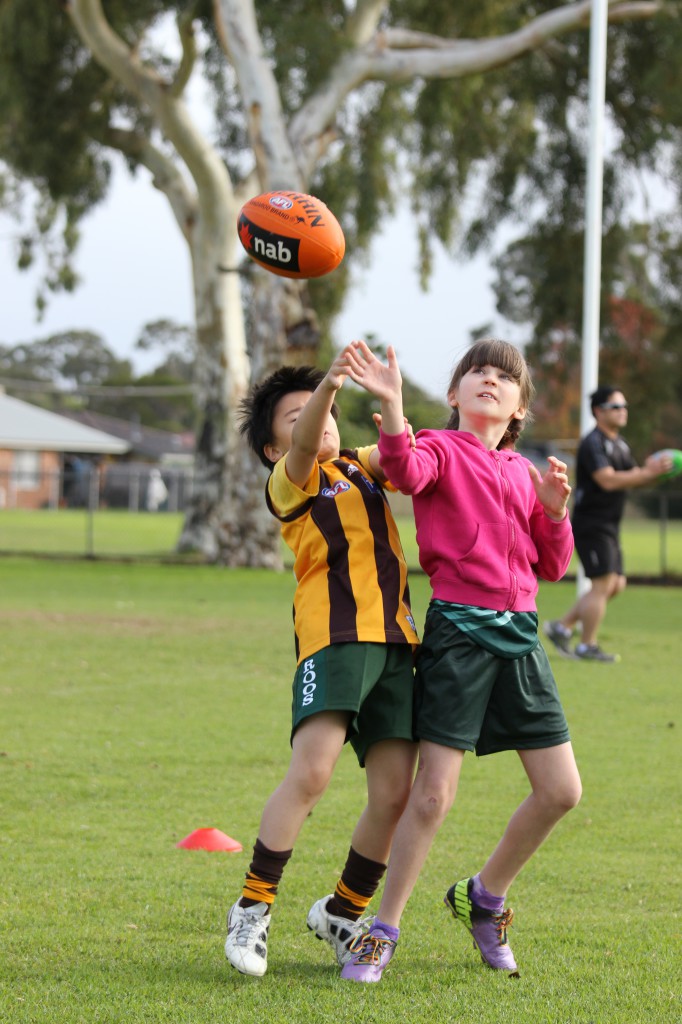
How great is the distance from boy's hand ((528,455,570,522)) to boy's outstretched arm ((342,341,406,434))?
0.53 m

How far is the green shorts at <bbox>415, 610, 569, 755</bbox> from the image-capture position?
3.52m

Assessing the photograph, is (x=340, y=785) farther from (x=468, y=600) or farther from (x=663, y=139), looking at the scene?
(x=663, y=139)

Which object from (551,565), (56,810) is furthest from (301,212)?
(56,810)

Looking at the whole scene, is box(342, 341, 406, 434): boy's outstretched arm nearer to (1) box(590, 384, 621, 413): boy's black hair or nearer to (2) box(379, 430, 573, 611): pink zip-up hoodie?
(2) box(379, 430, 573, 611): pink zip-up hoodie

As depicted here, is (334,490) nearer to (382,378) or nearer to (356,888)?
(382,378)

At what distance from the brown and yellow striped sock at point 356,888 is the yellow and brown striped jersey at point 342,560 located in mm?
654

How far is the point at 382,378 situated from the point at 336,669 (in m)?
0.82

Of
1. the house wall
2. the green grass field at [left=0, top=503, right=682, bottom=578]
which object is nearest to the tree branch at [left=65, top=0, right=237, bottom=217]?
the green grass field at [left=0, top=503, right=682, bottom=578]

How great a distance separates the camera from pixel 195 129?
21.2m

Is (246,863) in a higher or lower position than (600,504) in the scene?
lower

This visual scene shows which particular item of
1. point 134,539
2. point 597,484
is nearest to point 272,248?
point 597,484

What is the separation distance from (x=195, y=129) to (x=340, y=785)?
56.3 ft

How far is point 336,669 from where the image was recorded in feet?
11.6

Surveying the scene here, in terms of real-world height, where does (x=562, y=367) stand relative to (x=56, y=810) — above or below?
above
